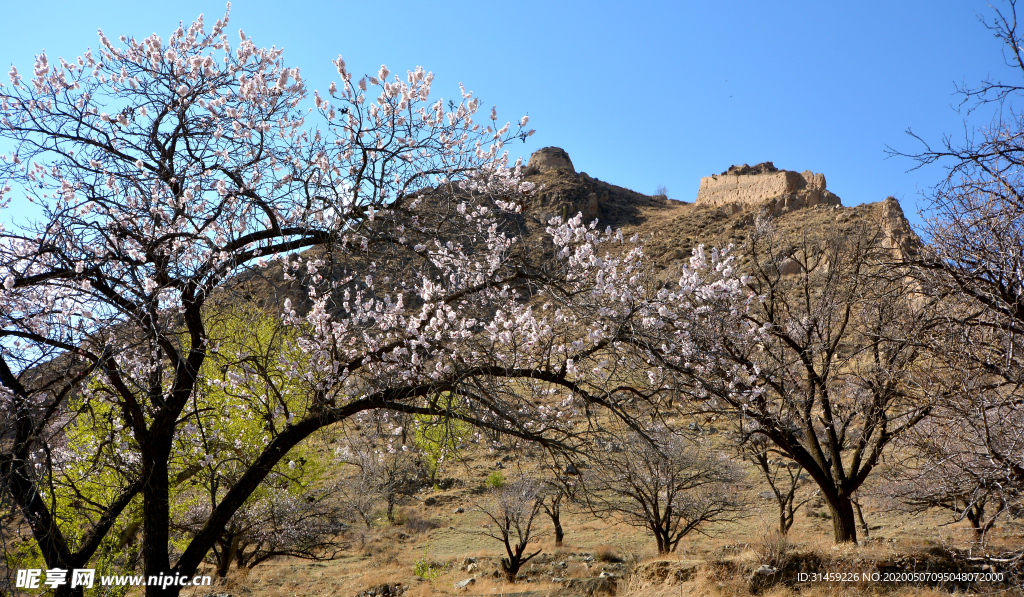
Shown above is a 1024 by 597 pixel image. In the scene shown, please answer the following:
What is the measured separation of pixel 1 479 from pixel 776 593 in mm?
10087

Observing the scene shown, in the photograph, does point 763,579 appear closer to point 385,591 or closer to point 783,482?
point 385,591

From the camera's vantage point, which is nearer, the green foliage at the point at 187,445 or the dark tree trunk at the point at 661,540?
the green foliage at the point at 187,445

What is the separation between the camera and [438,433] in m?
11.4

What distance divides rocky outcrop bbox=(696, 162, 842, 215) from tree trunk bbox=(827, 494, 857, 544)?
49.4 metres

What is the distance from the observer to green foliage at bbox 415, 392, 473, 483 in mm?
5758

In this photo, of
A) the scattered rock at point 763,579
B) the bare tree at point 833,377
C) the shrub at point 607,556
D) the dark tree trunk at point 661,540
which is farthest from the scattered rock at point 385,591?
the bare tree at point 833,377

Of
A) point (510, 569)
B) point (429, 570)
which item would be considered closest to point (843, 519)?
point (510, 569)

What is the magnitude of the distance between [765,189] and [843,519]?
57.8 metres

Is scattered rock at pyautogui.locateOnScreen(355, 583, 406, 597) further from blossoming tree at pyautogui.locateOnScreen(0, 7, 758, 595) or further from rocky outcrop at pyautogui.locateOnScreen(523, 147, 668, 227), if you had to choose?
rocky outcrop at pyautogui.locateOnScreen(523, 147, 668, 227)

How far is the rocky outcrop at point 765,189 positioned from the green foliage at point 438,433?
42539 millimetres

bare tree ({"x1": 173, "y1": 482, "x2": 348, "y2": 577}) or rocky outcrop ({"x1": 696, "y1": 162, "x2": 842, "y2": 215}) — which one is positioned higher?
rocky outcrop ({"x1": 696, "y1": 162, "x2": 842, "y2": 215})

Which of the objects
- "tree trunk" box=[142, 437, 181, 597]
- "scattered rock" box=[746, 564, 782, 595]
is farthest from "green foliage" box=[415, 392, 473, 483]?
"scattered rock" box=[746, 564, 782, 595]

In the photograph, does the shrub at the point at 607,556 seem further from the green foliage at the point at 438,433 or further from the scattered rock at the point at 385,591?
the scattered rock at the point at 385,591

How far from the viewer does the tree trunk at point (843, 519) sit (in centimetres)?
1041
